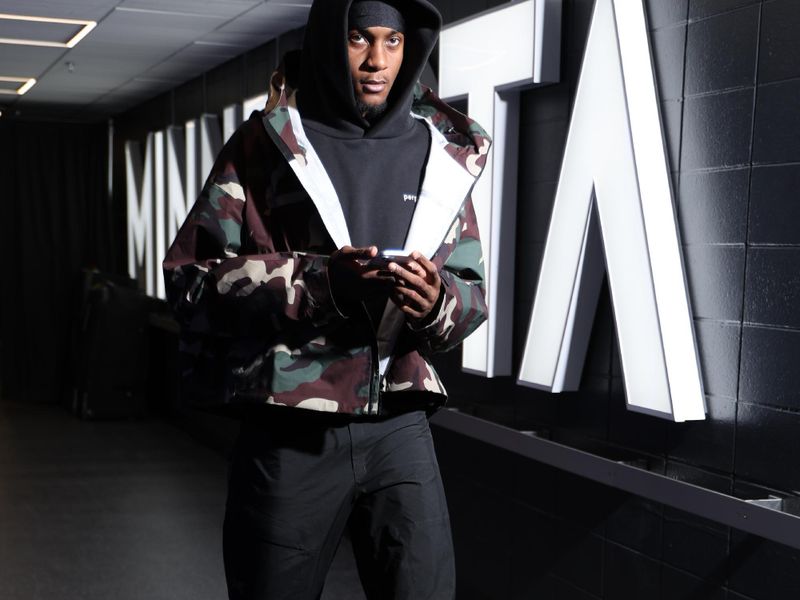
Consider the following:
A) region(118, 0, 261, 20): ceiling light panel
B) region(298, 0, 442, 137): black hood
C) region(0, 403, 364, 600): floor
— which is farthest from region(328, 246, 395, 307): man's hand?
region(118, 0, 261, 20): ceiling light panel

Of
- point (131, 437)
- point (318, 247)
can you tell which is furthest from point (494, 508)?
point (131, 437)

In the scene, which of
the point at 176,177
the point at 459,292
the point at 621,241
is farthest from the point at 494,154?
the point at 176,177

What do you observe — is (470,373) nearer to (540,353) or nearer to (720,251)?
(540,353)

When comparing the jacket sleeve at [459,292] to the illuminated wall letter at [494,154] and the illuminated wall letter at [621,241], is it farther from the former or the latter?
the illuminated wall letter at [494,154]

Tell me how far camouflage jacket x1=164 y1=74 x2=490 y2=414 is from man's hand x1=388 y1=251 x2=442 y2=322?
0.14ft

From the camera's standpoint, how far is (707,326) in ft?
8.21

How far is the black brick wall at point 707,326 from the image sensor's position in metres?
2.28

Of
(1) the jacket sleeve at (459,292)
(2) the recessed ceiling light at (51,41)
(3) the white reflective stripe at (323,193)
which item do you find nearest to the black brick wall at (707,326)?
(1) the jacket sleeve at (459,292)

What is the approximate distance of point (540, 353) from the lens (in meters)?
3.01

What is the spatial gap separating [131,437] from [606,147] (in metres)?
4.96

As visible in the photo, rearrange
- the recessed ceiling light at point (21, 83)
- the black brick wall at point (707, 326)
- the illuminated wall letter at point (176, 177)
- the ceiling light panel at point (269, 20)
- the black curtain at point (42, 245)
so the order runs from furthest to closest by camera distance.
Answer: the black curtain at point (42, 245) → the recessed ceiling light at point (21, 83) → the illuminated wall letter at point (176, 177) → the ceiling light panel at point (269, 20) → the black brick wall at point (707, 326)

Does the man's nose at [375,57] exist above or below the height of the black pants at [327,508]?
above

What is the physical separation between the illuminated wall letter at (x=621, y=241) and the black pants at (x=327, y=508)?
968 mm

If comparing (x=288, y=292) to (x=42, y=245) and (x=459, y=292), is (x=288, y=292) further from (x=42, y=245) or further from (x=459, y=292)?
(x=42, y=245)
